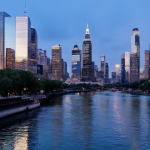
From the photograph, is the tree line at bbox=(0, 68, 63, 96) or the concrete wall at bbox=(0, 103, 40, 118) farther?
the tree line at bbox=(0, 68, 63, 96)

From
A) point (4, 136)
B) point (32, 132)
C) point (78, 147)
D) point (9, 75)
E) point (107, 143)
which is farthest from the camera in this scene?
point (9, 75)

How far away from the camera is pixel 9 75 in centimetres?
10294

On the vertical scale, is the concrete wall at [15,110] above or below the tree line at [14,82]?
below

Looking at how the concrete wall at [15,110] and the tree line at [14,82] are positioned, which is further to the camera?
the tree line at [14,82]

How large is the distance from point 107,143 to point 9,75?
235 ft

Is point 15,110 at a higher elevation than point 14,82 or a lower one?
lower

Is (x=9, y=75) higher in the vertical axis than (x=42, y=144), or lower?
higher

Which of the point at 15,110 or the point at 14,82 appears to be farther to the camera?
the point at 14,82

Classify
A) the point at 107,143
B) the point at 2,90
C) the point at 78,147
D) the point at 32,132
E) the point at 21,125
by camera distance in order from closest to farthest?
the point at 78,147, the point at 107,143, the point at 32,132, the point at 21,125, the point at 2,90

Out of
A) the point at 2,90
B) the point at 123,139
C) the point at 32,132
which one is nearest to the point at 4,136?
the point at 32,132

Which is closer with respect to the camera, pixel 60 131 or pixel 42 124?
pixel 60 131

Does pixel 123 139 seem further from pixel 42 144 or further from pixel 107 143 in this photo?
pixel 42 144

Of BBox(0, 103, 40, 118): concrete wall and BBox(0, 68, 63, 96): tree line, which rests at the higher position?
BBox(0, 68, 63, 96): tree line

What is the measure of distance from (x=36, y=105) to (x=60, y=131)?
158 ft
